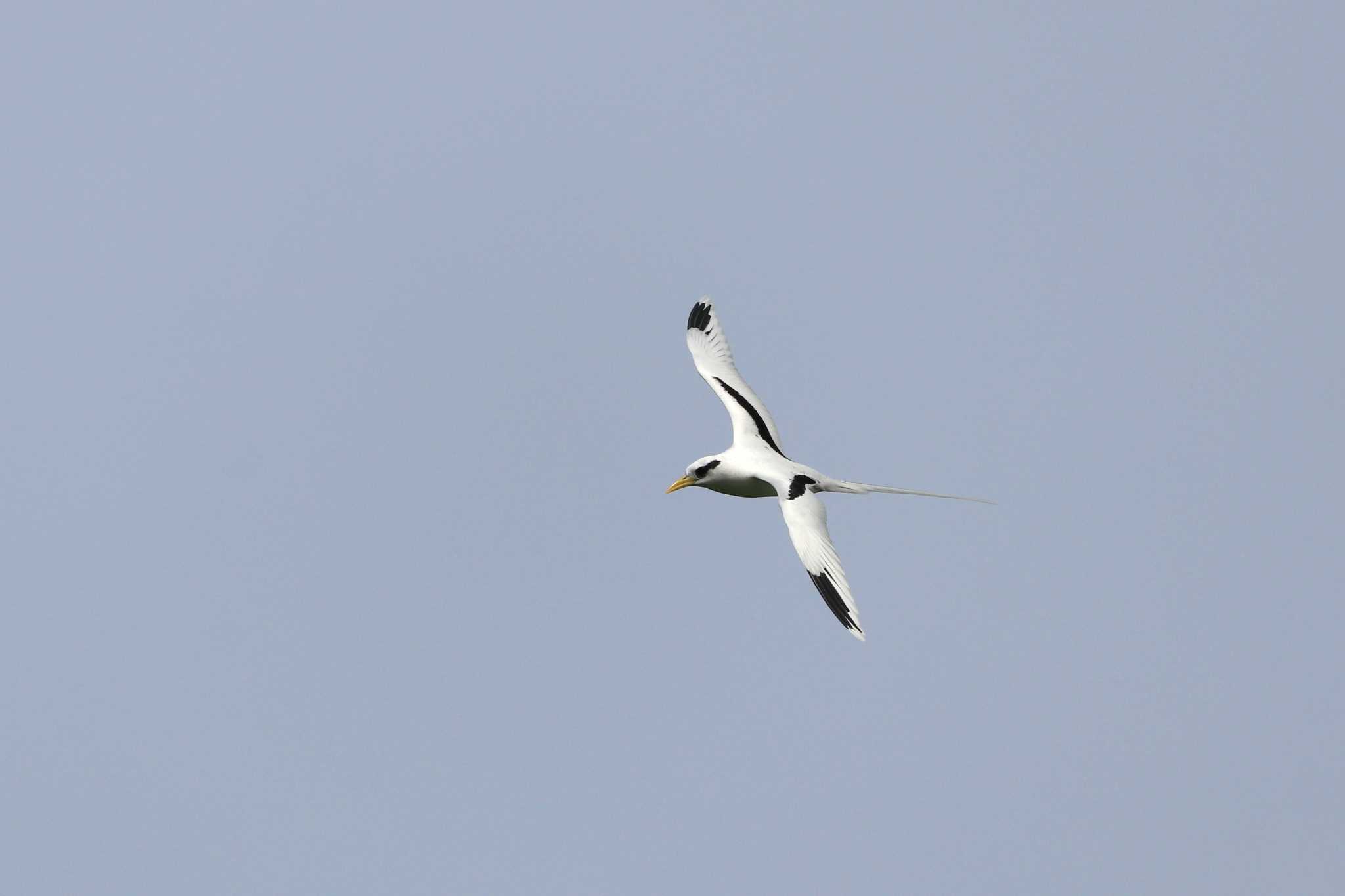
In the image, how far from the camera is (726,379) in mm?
40750

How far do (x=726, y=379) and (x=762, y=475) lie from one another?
6474mm

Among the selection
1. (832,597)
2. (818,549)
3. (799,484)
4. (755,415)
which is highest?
(755,415)

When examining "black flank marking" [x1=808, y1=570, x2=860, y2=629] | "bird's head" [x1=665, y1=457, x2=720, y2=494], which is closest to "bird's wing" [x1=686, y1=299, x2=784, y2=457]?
"bird's head" [x1=665, y1=457, x2=720, y2=494]

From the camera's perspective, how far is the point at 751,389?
40188 millimetres

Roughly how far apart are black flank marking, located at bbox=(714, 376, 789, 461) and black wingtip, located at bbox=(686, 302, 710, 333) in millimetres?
2012

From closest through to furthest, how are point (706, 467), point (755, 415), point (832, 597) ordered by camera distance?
point (832, 597) → point (706, 467) → point (755, 415)

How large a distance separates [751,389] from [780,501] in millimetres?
7230

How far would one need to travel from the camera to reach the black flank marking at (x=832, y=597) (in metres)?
30.4

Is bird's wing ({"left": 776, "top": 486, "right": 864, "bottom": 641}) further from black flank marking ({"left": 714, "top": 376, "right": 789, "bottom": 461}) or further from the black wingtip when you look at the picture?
the black wingtip

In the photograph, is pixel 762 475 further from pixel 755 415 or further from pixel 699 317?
pixel 699 317

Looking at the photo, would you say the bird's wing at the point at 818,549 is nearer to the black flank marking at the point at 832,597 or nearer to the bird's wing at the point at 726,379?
the black flank marking at the point at 832,597

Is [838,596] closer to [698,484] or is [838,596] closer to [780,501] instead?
[780,501]

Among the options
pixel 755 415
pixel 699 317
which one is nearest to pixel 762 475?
pixel 755 415

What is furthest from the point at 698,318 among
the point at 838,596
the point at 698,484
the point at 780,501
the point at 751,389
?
the point at 838,596
